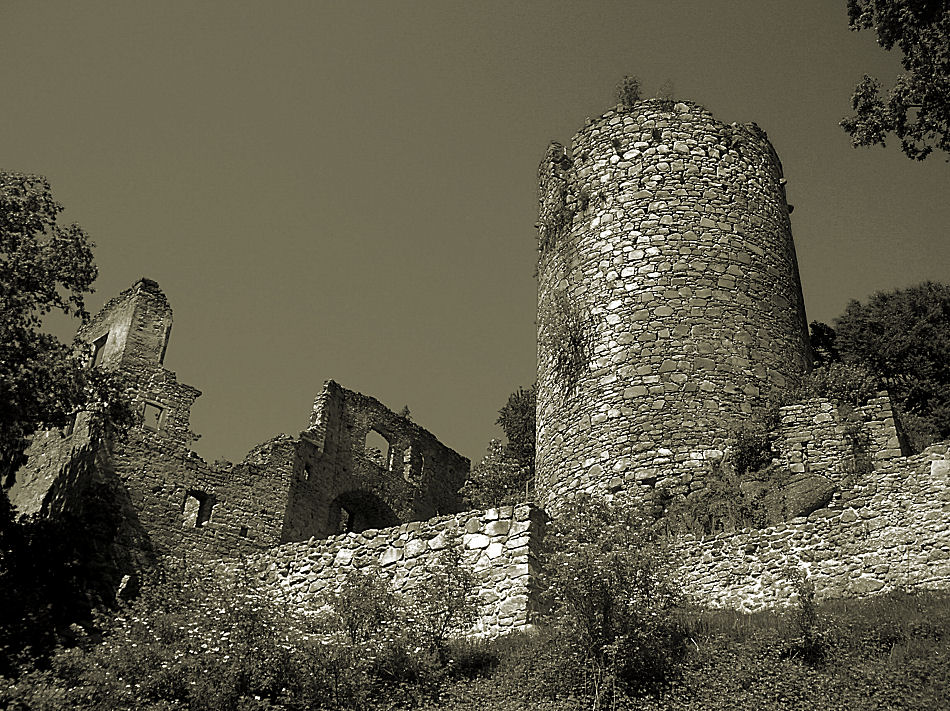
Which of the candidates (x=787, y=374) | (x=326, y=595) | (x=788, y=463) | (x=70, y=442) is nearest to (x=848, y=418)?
(x=788, y=463)

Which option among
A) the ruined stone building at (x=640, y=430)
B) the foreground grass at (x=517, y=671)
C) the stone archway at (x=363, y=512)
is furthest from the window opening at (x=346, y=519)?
the foreground grass at (x=517, y=671)

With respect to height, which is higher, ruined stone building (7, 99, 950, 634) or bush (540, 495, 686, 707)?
ruined stone building (7, 99, 950, 634)

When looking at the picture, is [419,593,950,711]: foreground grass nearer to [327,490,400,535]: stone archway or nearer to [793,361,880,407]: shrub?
[793,361,880,407]: shrub

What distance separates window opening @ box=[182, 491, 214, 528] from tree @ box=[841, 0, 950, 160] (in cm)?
1332

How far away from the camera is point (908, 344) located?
22516 mm

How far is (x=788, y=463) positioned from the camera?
49.9 ft

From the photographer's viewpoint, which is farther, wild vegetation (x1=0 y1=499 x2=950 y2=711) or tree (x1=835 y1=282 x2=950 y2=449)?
tree (x1=835 y1=282 x2=950 y2=449)

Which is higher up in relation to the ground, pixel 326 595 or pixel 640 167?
pixel 640 167

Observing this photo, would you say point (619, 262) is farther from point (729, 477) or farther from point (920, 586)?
point (920, 586)

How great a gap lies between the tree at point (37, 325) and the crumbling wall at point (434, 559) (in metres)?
4.04

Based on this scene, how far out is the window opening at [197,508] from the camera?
1997 centimetres

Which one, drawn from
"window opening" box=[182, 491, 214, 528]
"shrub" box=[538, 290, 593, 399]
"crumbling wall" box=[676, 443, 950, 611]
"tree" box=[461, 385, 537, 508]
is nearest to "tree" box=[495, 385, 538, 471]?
"tree" box=[461, 385, 537, 508]

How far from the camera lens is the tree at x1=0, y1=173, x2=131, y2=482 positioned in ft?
53.1

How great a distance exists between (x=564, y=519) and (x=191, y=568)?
18.7 ft
